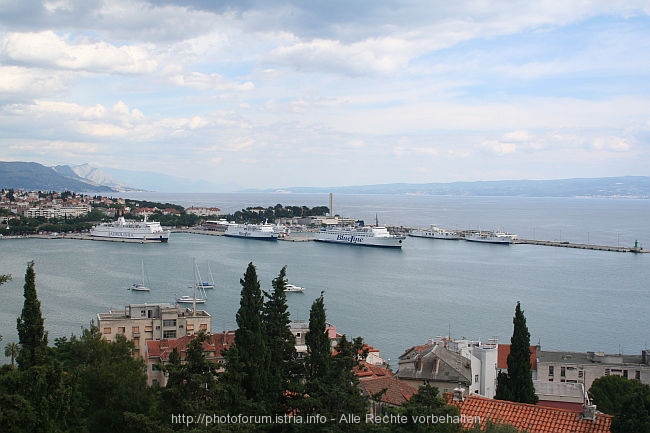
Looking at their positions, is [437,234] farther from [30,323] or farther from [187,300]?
[30,323]

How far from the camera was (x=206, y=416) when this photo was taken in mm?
4465

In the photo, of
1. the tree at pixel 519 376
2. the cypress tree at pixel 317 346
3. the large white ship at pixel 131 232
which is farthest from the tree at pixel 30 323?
the large white ship at pixel 131 232

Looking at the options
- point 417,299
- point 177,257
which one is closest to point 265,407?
point 417,299

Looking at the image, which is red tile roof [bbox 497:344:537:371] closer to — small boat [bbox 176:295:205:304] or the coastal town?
the coastal town

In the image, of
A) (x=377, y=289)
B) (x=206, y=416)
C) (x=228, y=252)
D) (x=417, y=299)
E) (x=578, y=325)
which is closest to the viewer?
(x=206, y=416)

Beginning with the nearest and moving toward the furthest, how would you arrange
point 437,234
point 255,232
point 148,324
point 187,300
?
point 148,324 < point 187,300 < point 255,232 < point 437,234

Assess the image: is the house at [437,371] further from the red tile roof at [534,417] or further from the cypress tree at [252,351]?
the cypress tree at [252,351]

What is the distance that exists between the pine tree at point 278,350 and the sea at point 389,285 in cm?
701

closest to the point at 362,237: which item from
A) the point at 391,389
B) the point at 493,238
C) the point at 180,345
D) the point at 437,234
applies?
the point at 437,234

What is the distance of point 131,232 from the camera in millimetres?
45688

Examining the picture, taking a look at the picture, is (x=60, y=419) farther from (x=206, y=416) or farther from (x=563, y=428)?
(x=563, y=428)

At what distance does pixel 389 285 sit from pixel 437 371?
16.9m

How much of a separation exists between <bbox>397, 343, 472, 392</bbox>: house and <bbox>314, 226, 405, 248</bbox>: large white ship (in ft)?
109

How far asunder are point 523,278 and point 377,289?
7.11m
